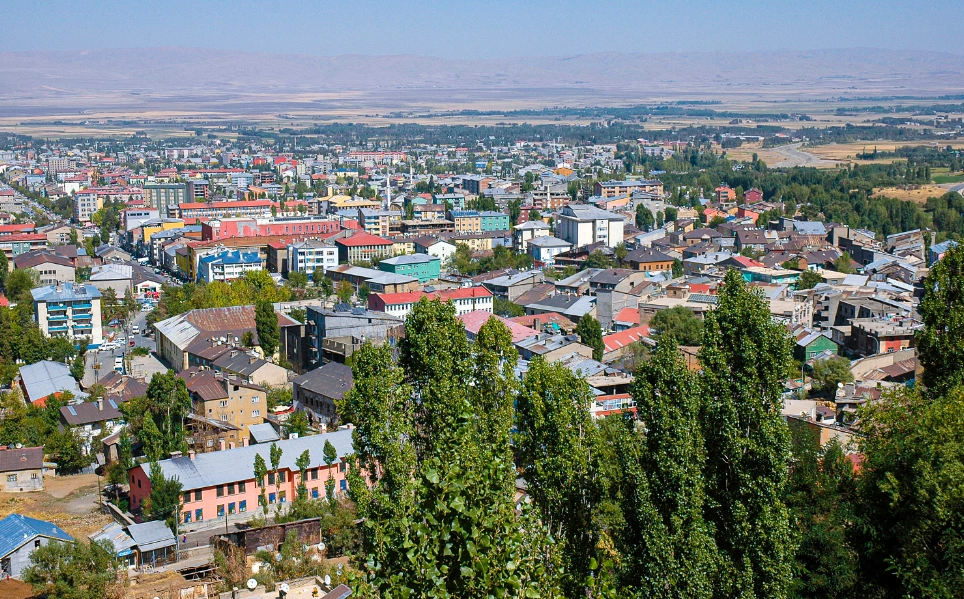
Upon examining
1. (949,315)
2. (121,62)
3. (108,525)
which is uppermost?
(121,62)

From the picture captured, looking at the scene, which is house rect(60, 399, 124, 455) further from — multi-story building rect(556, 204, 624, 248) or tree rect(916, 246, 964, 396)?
multi-story building rect(556, 204, 624, 248)

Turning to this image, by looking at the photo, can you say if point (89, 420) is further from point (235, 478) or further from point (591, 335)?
point (591, 335)

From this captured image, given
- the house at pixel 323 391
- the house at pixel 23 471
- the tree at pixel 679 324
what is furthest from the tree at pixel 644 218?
the house at pixel 23 471

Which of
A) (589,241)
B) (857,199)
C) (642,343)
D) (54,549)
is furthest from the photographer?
(857,199)

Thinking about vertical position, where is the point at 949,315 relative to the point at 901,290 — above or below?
above

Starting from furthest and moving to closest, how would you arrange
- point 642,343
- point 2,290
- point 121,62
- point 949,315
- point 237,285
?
1. point 121,62
2. point 2,290
3. point 237,285
4. point 642,343
5. point 949,315

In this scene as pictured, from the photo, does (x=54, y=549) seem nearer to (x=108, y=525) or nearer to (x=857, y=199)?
(x=108, y=525)

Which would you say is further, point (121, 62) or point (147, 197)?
point (121, 62)

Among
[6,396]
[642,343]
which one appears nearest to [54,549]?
[6,396]

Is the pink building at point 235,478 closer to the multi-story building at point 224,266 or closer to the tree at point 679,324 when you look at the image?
the tree at point 679,324
